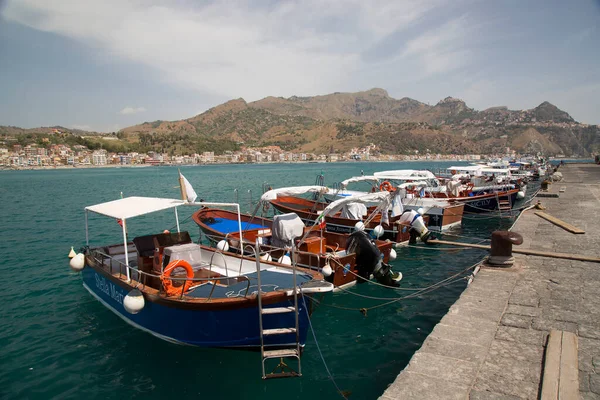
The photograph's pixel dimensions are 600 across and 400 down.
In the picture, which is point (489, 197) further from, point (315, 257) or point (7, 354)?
point (7, 354)

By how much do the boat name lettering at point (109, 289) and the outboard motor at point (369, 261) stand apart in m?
6.88

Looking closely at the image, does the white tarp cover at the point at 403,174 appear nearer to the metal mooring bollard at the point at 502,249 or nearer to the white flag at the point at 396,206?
the white flag at the point at 396,206

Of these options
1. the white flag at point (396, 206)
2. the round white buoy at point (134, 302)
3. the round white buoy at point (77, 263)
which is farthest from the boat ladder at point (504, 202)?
the round white buoy at point (77, 263)

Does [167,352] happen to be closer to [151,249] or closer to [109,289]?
[151,249]

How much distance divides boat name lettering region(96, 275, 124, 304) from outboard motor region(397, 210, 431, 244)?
12.3m

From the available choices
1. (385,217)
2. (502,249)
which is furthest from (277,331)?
(385,217)

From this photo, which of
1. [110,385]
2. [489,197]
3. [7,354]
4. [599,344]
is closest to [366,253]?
[599,344]

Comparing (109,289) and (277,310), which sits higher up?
(277,310)

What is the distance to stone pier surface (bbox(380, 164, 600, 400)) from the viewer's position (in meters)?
4.43

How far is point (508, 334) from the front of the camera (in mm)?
5695

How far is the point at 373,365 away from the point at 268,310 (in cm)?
280

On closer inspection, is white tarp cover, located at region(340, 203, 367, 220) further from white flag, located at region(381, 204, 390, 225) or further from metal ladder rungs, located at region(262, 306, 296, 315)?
metal ladder rungs, located at region(262, 306, 296, 315)

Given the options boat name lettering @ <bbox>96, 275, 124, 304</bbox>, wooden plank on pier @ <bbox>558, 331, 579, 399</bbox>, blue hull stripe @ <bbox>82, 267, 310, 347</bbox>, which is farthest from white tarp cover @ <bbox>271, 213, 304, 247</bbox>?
wooden plank on pier @ <bbox>558, 331, 579, 399</bbox>

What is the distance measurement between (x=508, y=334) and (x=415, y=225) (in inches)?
437
